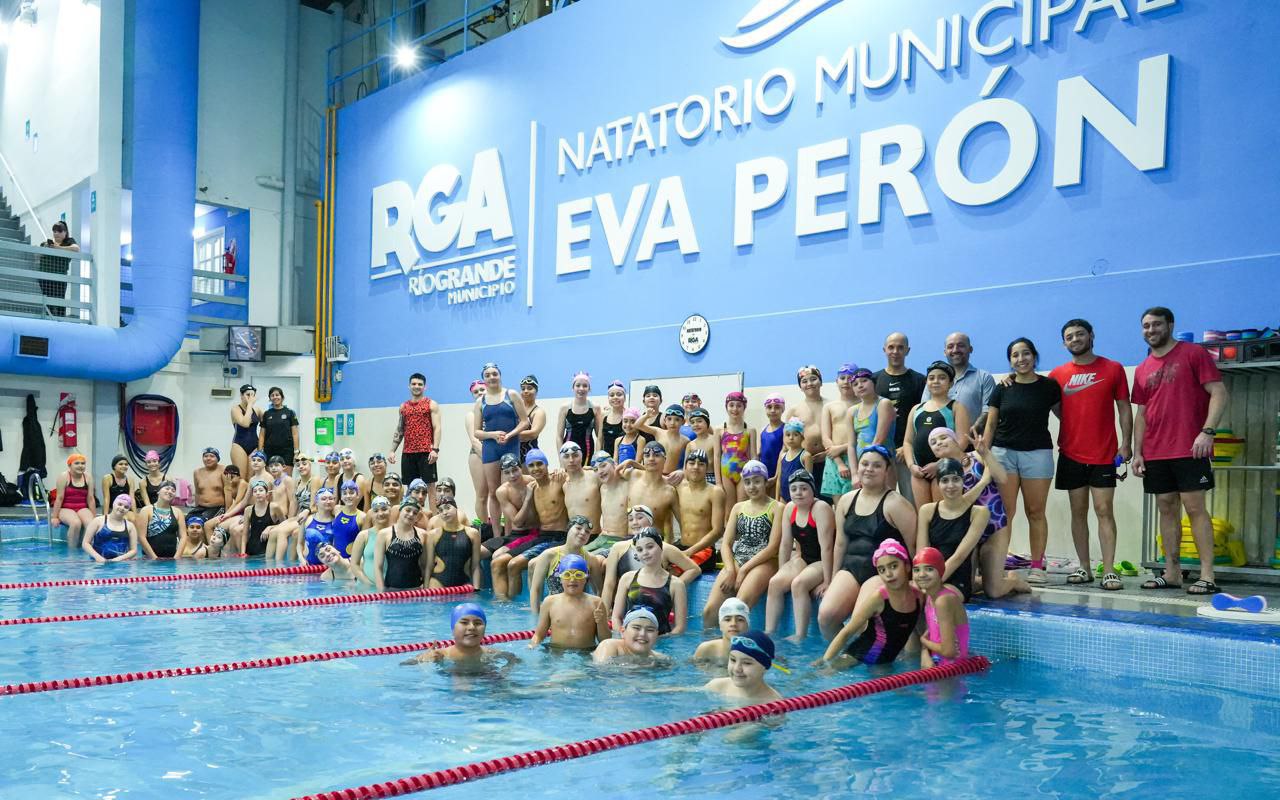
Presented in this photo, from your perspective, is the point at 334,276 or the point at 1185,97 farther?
the point at 334,276

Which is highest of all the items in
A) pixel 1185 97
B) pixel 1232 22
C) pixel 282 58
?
pixel 282 58

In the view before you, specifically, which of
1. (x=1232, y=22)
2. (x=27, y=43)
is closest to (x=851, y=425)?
(x=1232, y=22)

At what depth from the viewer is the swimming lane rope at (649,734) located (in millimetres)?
3781

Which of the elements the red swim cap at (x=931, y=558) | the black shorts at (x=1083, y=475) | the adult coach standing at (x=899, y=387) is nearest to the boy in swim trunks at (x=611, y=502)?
the adult coach standing at (x=899, y=387)

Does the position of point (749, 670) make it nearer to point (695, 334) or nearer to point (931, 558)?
point (931, 558)

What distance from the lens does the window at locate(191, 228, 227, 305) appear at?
61.0 ft

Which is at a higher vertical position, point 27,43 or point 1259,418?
point 27,43

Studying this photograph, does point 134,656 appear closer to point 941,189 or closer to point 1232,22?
point 941,189

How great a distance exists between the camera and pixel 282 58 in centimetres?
1794

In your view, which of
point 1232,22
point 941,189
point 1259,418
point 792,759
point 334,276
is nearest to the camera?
point 792,759

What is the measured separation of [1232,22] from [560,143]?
25.1 feet

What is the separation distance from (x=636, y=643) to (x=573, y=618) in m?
0.72

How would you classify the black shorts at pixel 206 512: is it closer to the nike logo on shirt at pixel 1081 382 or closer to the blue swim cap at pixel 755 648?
the blue swim cap at pixel 755 648

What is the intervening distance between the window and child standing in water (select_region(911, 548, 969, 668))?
15.7 metres
